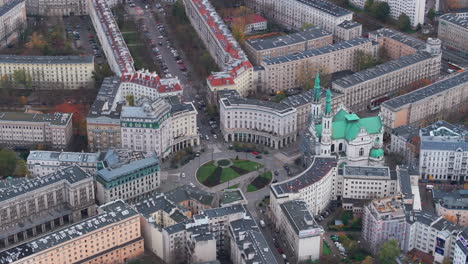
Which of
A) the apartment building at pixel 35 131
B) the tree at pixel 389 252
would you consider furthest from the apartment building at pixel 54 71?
the tree at pixel 389 252

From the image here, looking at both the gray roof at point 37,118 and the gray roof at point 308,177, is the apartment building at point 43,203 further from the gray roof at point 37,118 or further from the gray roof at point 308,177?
the gray roof at point 308,177

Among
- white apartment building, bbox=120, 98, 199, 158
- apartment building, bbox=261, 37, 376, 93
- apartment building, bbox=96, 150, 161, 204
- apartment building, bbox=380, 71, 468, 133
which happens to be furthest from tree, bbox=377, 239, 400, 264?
apartment building, bbox=261, 37, 376, 93

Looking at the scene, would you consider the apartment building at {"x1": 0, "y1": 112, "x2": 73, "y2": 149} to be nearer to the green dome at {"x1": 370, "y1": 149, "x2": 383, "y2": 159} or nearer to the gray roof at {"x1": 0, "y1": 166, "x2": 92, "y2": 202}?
the gray roof at {"x1": 0, "y1": 166, "x2": 92, "y2": 202}

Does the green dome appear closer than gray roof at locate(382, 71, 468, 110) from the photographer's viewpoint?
Yes

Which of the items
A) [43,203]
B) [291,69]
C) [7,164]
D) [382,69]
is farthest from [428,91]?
[7,164]

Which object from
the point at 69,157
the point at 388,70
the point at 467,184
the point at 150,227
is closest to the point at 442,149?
the point at 467,184
